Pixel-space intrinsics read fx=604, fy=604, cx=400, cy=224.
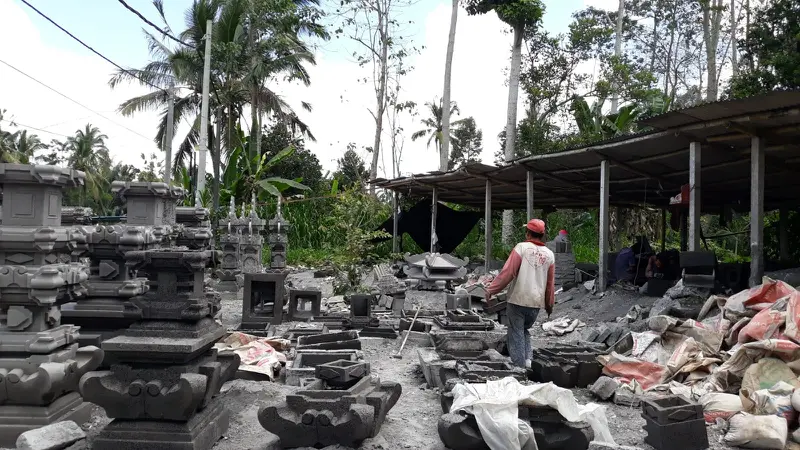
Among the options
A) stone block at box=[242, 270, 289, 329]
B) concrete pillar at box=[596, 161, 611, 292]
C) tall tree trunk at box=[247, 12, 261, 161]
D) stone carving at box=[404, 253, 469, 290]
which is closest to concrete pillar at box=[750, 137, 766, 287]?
concrete pillar at box=[596, 161, 611, 292]

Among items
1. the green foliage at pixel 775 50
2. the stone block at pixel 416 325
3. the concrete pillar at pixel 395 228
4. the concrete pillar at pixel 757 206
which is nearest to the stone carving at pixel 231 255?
the stone block at pixel 416 325

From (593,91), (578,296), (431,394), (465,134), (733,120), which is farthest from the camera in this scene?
(465,134)

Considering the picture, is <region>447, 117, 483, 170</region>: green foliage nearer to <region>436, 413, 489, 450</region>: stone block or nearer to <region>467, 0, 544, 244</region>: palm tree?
<region>467, 0, 544, 244</region>: palm tree

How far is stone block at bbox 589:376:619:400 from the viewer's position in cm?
592

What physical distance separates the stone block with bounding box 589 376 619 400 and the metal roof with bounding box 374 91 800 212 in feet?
11.2

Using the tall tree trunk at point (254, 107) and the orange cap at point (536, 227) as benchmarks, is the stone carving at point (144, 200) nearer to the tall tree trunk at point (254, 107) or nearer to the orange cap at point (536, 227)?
the orange cap at point (536, 227)

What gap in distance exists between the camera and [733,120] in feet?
24.4

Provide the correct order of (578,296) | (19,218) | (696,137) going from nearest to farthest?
(19,218), (696,137), (578,296)

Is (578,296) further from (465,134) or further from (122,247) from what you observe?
(465,134)

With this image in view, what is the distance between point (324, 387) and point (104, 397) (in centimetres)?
164

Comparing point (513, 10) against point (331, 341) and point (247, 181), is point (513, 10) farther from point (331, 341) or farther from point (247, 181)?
point (331, 341)

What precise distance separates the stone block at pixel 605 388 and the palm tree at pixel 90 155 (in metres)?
33.3

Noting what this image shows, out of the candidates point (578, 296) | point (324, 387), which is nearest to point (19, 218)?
point (324, 387)

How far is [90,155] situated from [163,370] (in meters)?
39.2
